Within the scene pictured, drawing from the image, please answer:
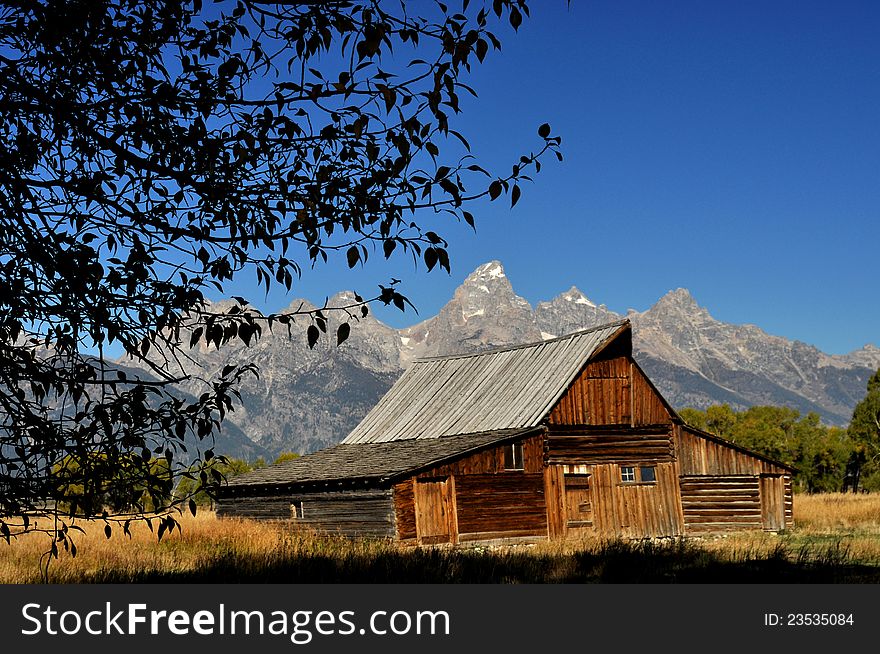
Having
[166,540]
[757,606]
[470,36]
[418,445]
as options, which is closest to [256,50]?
[470,36]

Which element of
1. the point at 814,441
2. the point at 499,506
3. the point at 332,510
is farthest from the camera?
the point at 814,441

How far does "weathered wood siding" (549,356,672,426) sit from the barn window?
2.32m

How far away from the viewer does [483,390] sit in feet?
126

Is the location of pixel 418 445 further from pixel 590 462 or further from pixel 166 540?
pixel 166 540

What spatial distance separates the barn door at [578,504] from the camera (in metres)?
32.9

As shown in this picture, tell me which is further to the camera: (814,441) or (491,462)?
(814,441)

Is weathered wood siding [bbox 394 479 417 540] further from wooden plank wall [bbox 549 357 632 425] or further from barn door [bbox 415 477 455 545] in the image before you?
wooden plank wall [bbox 549 357 632 425]

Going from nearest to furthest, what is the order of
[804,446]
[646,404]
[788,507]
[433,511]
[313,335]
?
1. [313,335]
2. [433,511]
3. [646,404]
4. [788,507]
5. [804,446]

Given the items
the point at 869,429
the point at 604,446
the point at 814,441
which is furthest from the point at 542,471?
the point at 814,441

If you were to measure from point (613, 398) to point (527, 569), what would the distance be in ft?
73.1

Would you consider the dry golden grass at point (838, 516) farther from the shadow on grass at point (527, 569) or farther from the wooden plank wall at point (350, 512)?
the shadow on grass at point (527, 569)

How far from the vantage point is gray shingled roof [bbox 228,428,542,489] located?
102ft

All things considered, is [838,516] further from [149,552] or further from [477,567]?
[477,567]

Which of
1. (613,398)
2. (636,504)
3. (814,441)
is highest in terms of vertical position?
(613,398)
